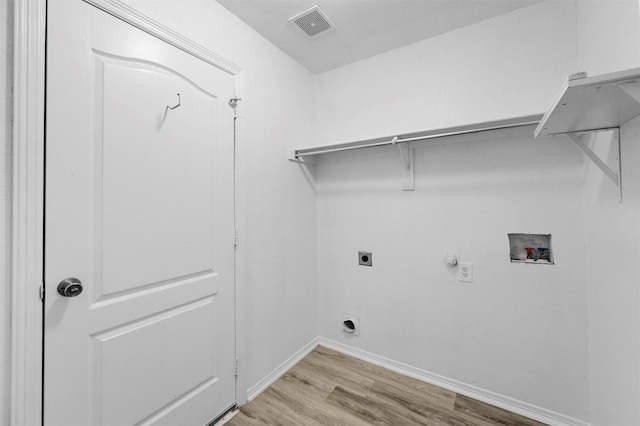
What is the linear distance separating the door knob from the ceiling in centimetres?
170

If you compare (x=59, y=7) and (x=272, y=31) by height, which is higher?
(x=272, y=31)

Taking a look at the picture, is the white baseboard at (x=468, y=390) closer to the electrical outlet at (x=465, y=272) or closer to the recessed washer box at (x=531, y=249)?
the electrical outlet at (x=465, y=272)

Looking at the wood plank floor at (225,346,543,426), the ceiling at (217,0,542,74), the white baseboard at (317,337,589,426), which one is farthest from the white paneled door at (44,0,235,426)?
the white baseboard at (317,337,589,426)

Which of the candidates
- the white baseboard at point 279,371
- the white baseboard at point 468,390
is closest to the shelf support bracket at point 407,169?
the white baseboard at point 468,390

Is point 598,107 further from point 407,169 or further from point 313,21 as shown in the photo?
point 313,21

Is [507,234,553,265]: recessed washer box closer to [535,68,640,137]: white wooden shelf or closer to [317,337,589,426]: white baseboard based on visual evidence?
[535,68,640,137]: white wooden shelf

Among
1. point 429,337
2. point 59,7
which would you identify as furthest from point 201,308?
point 429,337

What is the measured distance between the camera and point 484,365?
5.92 feet

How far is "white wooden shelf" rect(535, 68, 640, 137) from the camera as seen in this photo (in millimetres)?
744

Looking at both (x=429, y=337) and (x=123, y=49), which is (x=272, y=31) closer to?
(x=123, y=49)

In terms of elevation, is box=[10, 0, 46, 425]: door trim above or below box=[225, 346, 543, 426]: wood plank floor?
above

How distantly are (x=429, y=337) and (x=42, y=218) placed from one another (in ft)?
7.51

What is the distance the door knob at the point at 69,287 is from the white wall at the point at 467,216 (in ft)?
5.74

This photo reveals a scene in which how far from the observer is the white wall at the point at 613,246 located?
3.30 feet
